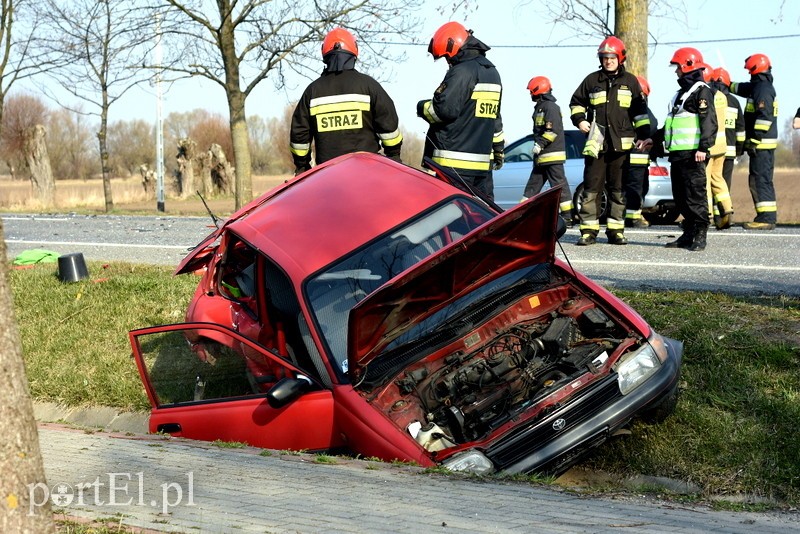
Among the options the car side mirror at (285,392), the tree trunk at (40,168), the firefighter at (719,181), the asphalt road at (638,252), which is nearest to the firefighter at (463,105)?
the asphalt road at (638,252)

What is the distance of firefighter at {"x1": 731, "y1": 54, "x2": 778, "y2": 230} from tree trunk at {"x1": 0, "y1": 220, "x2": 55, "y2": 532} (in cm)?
1183

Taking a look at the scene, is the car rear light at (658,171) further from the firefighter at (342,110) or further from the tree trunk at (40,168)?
the tree trunk at (40,168)

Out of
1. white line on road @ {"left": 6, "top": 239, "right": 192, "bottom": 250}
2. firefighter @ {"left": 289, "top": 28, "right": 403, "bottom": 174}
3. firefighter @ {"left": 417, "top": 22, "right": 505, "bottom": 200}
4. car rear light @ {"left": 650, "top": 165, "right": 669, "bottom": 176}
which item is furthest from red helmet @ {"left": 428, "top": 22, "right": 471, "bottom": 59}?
car rear light @ {"left": 650, "top": 165, "right": 669, "bottom": 176}

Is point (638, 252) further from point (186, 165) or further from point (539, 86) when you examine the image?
point (186, 165)

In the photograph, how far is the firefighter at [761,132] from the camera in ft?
43.9

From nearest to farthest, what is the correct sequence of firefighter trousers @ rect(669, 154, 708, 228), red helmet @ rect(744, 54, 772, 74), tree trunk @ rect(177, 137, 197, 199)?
1. firefighter trousers @ rect(669, 154, 708, 228)
2. red helmet @ rect(744, 54, 772, 74)
3. tree trunk @ rect(177, 137, 197, 199)

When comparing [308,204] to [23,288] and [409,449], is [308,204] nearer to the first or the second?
[409,449]

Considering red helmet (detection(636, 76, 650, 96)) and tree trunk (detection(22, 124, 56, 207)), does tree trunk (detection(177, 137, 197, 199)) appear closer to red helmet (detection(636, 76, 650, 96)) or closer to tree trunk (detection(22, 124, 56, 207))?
tree trunk (detection(22, 124, 56, 207))

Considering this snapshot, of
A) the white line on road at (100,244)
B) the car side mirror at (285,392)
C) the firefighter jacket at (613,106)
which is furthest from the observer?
the white line on road at (100,244)

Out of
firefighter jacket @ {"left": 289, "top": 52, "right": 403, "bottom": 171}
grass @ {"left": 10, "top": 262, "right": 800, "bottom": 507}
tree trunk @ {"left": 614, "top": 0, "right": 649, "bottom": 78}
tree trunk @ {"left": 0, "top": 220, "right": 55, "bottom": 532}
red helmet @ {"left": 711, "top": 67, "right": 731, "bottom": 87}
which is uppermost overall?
tree trunk @ {"left": 614, "top": 0, "right": 649, "bottom": 78}

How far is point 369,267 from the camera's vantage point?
5453 millimetres

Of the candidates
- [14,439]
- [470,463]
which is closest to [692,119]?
[470,463]

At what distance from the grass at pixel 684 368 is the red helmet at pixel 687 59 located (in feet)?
11.8

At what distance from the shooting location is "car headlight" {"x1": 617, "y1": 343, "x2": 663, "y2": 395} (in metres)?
Answer: 5.09
